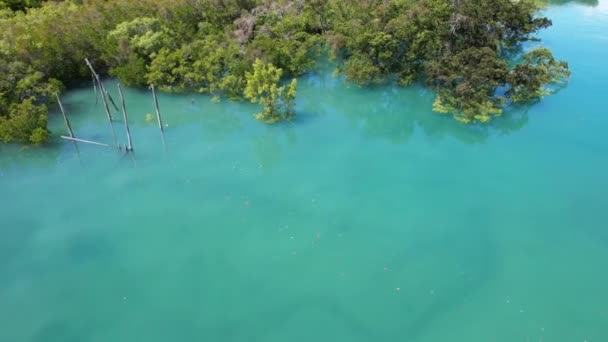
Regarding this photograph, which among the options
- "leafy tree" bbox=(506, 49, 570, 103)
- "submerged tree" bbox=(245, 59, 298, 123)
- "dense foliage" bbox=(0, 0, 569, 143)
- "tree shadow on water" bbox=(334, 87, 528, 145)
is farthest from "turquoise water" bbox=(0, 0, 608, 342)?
"dense foliage" bbox=(0, 0, 569, 143)

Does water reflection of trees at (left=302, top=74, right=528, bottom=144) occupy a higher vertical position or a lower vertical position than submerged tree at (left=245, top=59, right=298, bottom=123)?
lower

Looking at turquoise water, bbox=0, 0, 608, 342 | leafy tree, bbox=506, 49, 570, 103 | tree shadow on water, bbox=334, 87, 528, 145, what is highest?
leafy tree, bbox=506, 49, 570, 103

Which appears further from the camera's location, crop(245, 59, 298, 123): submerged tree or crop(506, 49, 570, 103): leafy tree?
crop(245, 59, 298, 123): submerged tree

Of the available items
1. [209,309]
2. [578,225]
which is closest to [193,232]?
[209,309]

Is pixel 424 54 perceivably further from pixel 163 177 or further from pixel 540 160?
pixel 163 177

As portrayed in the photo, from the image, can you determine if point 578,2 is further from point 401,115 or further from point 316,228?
point 316,228

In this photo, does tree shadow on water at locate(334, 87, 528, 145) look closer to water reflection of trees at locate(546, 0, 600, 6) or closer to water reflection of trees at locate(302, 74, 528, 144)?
water reflection of trees at locate(302, 74, 528, 144)
